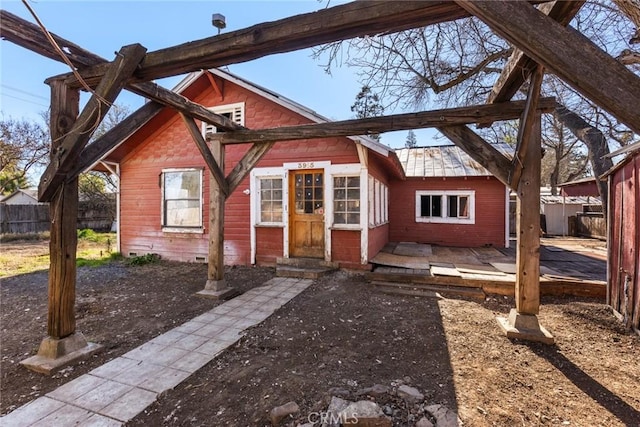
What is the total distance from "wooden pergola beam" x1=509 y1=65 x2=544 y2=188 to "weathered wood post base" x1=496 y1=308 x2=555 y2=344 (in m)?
1.57

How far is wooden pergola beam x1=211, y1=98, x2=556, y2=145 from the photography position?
3422mm

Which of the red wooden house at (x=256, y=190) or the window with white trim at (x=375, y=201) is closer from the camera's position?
the red wooden house at (x=256, y=190)

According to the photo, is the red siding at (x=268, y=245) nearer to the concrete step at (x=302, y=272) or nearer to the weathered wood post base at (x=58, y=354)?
the concrete step at (x=302, y=272)

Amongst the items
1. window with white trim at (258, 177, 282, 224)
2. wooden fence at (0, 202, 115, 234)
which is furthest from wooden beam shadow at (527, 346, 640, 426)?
wooden fence at (0, 202, 115, 234)

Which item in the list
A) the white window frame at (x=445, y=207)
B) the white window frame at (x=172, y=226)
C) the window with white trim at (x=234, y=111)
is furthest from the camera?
the white window frame at (x=445, y=207)

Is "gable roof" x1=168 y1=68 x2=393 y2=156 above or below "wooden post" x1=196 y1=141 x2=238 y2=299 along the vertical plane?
above

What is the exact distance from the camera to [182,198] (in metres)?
7.68

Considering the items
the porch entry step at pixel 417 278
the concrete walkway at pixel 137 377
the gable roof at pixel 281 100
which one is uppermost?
the gable roof at pixel 281 100

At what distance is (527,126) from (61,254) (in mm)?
4958

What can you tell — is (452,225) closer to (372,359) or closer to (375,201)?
(375,201)

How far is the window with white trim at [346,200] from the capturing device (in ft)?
20.8

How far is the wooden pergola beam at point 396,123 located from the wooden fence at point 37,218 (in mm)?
15395

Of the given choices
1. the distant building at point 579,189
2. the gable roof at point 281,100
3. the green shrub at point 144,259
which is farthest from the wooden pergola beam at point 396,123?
the distant building at point 579,189

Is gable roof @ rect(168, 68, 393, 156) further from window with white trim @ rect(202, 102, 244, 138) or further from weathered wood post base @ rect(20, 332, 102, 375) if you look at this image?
weathered wood post base @ rect(20, 332, 102, 375)
